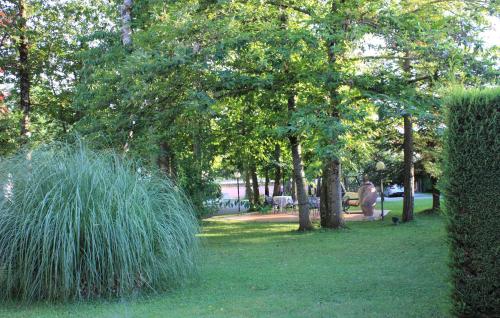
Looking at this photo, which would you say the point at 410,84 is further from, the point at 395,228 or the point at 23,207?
the point at 23,207

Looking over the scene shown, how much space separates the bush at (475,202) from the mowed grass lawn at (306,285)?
0.37 metres

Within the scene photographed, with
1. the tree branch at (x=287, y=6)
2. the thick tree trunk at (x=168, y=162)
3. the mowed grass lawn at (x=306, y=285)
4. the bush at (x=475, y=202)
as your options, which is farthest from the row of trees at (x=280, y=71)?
the bush at (x=475, y=202)

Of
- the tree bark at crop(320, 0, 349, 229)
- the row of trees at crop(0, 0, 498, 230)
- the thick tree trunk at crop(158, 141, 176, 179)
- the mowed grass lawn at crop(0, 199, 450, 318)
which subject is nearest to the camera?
the mowed grass lawn at crop(0, 199, 450, 318)

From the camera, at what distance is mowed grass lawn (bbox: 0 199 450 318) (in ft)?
17.9

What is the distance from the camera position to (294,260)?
9242mm

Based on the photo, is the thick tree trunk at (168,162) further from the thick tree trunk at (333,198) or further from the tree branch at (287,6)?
the tree branch at (287,6)

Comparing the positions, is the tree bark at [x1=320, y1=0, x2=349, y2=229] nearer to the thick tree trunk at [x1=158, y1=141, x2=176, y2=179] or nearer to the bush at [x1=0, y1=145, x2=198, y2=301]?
the thick tree trunk at [x1=158, y1=141, x2=176, y2=179]

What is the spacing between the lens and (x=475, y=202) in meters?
4.30

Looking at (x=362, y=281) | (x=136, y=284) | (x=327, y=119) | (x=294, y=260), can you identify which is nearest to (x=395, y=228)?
(x=327, y=119)

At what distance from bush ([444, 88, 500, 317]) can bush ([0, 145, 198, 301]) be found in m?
3.47

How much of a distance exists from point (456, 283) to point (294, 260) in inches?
195

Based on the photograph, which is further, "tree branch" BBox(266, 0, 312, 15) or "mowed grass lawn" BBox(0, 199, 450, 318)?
"tree branch" BBox(266, 0, 312, 15)

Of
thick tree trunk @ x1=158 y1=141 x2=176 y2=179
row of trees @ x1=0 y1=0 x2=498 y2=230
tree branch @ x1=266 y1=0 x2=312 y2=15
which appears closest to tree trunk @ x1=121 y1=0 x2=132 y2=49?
row of trees @ x1=0 y1=0 x2=498 y2=230

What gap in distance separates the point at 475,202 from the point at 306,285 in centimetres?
309
